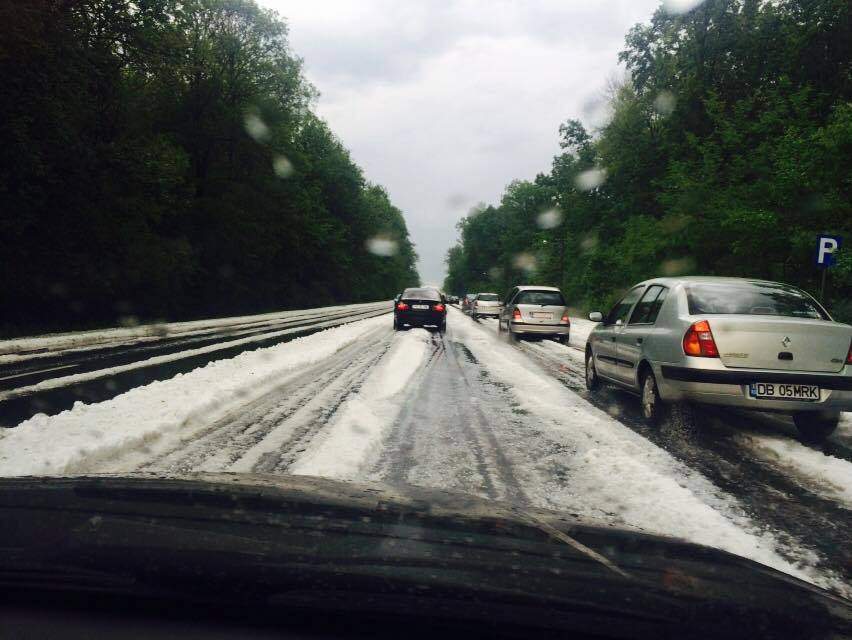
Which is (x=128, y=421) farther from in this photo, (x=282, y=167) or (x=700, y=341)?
(x=282, y=167)

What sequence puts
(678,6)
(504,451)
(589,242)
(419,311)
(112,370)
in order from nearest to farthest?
(504,451), (112,370), (419,311), (678,6), (589,242)

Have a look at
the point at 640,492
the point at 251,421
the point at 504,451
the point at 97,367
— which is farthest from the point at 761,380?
the point at 97,367

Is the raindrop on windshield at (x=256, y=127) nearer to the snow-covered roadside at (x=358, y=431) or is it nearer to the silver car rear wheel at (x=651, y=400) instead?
the snow-covered roadside at (x=358, y=431)

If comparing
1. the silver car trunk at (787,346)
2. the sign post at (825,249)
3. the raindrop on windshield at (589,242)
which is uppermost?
the raindrop on windshield at (589,242)

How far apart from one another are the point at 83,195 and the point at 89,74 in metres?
4.02

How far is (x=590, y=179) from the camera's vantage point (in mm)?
37438

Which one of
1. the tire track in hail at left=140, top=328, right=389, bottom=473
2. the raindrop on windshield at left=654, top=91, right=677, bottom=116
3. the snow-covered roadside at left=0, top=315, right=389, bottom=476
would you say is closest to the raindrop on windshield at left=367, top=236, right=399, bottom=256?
the raindrop on windshield at left=654, top=91, right=677, bottom=116

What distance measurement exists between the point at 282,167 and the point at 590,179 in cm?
2081

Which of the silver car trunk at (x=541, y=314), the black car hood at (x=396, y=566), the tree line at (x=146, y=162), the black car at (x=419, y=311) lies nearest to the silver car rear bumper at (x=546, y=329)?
the silver car trunk at (x=541, y=314)

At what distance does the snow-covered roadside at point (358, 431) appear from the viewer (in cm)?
480

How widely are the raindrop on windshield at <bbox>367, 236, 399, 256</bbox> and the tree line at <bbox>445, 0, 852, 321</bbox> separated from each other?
41.4m

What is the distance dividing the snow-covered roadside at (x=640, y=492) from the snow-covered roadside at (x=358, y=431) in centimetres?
146

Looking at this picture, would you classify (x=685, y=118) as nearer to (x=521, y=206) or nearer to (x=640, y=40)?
(x=640, y=40)

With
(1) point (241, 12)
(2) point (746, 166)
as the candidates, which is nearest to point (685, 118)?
(2) point (746, 166)
